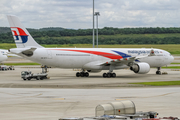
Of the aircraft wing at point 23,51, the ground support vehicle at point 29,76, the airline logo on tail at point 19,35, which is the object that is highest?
the airline logo on tail at point 19,35

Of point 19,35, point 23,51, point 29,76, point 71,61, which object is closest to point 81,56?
point 71,61

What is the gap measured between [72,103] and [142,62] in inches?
1100

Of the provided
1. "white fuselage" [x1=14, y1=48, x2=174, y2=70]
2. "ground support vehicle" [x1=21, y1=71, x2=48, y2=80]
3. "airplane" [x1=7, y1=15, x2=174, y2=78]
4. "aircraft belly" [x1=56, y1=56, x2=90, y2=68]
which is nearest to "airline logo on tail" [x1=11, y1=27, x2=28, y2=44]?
"airplane" [x1=7, y1=15, x2=174, y2=78]

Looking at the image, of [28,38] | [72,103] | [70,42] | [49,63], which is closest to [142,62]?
[49,63]

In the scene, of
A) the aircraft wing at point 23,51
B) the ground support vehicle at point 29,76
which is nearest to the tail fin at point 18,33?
the aircraft wing at point 23,51

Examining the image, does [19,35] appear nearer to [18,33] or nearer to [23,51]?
[18,33]

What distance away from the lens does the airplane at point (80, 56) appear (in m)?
42.2

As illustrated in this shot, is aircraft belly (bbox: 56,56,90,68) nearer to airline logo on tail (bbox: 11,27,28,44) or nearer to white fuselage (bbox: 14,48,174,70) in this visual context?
white fuselage (bbox: 14,48,174,70)

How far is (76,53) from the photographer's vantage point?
44781mm

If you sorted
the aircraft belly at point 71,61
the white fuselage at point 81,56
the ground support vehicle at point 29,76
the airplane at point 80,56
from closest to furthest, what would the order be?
1. the ground support vehicle at point 29,76
2. the airplane at point 80,56
3. the white fuselage at point 81,56
4. the aircraft belly at point 71,61

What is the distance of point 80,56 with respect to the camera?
45.0 meters

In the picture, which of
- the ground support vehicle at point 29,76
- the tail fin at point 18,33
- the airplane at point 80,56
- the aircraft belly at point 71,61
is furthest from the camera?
the aircraft belly at point 71,61

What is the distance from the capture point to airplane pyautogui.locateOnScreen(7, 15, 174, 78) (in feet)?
138

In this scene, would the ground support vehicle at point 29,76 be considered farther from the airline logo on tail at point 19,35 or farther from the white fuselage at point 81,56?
the airline logo on tail at point 19,35
